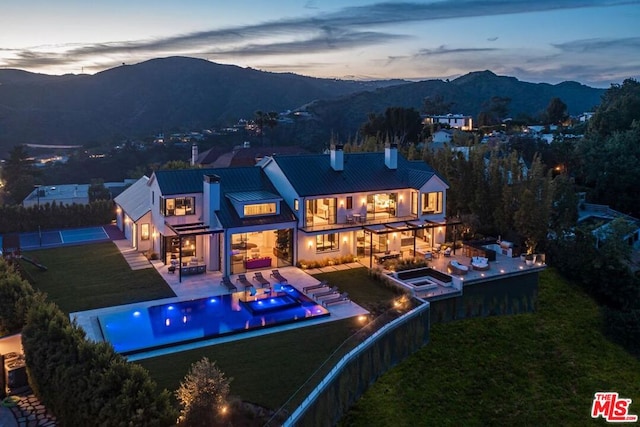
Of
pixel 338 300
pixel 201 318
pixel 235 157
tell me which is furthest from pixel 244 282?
pixel 235 157

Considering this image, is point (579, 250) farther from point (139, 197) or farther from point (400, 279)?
Result: point (139, 197)

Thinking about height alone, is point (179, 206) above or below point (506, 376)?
above

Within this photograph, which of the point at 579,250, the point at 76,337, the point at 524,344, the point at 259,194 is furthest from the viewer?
the point at 579,250

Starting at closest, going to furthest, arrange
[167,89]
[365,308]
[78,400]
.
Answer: [78,400], [365,308], [167,89]

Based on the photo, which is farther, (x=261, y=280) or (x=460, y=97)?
(x=460, y=97)

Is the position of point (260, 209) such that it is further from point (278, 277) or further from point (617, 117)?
point (617, 117)

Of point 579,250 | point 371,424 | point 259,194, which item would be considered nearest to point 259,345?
point 371,424

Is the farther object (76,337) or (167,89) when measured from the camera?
(167,89)
